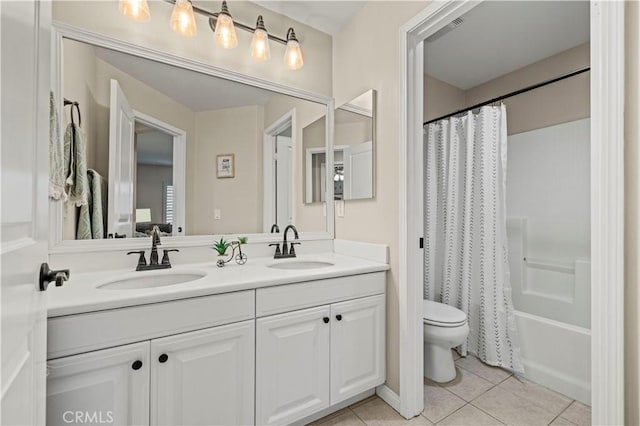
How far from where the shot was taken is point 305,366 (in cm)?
137

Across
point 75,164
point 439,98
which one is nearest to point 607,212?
point 75,164

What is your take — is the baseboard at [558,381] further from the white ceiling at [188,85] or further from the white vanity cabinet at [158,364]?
the white ceiling at [188,85]

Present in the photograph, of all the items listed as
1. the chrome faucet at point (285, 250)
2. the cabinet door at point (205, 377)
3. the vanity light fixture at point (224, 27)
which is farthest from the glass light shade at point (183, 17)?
the cabinet door at point (205, 377)

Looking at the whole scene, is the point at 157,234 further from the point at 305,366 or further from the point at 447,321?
the point at 447,321

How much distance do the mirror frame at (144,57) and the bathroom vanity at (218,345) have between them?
0.17m

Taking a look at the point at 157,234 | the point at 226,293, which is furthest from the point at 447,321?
the point at 157,234

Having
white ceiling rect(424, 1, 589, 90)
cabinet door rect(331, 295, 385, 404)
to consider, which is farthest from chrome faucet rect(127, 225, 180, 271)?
white ceiling rect(424, 1, 589, 90)

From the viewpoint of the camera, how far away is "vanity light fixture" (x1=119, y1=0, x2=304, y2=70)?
1.46 metres

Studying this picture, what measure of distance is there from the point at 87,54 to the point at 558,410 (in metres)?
3.10

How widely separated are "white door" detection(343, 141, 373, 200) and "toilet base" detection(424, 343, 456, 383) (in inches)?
44.0

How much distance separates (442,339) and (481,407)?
38 centimetres

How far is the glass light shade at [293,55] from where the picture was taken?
1916mm

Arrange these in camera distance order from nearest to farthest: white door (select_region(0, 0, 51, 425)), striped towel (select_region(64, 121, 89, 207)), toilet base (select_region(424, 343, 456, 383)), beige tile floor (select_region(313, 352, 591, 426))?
white door (select_region(0, 0, 51, 425)), striped towel (select_region(64, 121, 89, 207)), beige tile floor (select_region(313, 352, 591, 426)), toilet base (select_region(424, 343, 456, 383))

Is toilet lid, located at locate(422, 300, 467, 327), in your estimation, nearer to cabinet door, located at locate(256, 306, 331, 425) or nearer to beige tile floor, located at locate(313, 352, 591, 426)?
beige tile floor, located at locate(313, 352, 591, 426)
